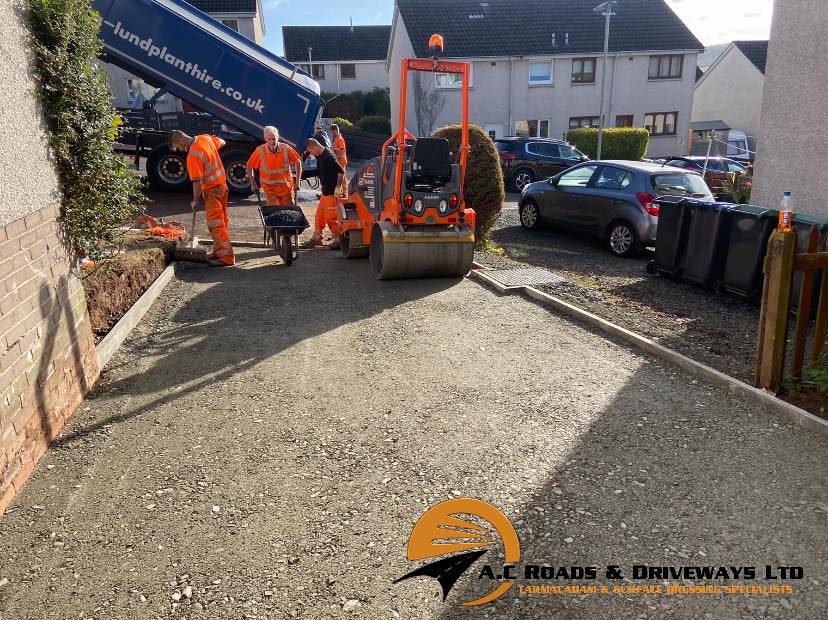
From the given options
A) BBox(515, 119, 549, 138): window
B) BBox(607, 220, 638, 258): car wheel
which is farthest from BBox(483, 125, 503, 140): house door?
BBox(607, 220, 638, 258): car wheel

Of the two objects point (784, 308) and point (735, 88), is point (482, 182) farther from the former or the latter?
point (735, 88)

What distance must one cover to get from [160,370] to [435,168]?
4.03m

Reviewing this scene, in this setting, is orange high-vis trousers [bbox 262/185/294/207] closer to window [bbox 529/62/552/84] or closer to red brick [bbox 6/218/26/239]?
red brick [bbox 6/218/26/239]

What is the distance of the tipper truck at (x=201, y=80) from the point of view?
13281 millimetres

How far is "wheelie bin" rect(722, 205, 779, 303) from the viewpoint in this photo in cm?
736

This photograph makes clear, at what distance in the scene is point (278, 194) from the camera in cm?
992

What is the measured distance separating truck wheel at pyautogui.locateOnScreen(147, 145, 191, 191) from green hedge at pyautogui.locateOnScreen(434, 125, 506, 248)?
7.36m

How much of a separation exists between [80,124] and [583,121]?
101ft

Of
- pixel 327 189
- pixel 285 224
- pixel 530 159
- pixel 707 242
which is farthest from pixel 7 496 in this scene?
pixel 530 159

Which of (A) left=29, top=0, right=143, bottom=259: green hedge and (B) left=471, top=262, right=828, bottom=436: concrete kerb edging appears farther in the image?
(A) left=29, top=0, right=143, bottom=259: green hedge

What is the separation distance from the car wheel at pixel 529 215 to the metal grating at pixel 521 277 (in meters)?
4.30

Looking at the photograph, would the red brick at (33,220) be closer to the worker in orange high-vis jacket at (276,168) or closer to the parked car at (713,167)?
the worker in orange high-vis jacket at (276,168)

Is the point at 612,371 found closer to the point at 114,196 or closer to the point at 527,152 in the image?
the point at 114,196

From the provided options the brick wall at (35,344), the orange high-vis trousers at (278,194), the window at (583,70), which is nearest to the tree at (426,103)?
the window at (583,70)
